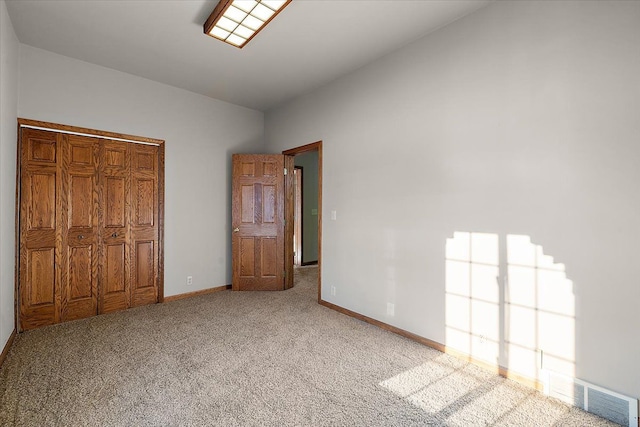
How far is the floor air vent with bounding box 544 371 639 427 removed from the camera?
A: 169 cm

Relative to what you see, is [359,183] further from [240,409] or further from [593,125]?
[240,409]

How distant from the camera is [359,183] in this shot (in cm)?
339

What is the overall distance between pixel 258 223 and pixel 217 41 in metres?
2.47

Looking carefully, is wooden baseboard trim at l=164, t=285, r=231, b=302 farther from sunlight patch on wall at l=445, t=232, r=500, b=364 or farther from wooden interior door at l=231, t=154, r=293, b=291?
sunlight patch on wall at l=445, t=232, r=500, b=364

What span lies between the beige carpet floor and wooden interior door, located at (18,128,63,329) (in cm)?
26

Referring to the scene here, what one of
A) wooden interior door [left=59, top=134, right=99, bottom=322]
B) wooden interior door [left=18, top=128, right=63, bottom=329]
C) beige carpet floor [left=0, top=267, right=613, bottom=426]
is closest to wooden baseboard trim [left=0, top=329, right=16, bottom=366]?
beige carpet floor [left=0, top=267, right=613, bottom=426]

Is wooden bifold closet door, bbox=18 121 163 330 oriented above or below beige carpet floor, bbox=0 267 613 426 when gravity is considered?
above

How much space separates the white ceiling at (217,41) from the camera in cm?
240

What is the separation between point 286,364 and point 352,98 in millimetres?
2894

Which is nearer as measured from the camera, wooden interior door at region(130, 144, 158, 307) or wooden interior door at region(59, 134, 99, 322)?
wooden interior door at region(59, 134, 99, 322)

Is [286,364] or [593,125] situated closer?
[593,125]

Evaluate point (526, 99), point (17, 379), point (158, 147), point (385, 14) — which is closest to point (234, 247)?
point (158, 147)

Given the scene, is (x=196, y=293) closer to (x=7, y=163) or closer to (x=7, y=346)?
(x=7, y=346)

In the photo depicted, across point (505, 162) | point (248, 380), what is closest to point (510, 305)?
point (505, 162)
